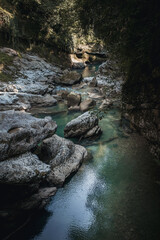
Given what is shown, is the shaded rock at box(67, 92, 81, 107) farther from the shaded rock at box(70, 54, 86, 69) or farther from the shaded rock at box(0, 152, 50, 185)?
the shaded rock at box(70, 54, 86, 69)

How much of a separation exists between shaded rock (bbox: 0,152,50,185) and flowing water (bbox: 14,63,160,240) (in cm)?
136

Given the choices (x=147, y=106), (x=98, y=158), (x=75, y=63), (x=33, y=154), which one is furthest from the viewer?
(x=75, y=63)

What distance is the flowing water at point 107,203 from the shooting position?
174 inches

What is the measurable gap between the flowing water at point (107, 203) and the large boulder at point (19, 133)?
6.74 ft

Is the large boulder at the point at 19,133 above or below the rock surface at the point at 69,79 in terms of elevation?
below

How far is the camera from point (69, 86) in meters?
18.7

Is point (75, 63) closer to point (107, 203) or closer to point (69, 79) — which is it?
point (69, 79)

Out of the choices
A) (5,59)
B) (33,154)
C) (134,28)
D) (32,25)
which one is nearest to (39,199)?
(33,154)

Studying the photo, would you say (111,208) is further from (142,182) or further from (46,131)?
(46,131)

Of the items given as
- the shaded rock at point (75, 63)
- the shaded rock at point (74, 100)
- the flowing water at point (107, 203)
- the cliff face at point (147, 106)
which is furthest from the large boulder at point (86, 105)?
Answer: the shaded rock at point (75, 63)

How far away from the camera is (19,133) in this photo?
506 centimetres

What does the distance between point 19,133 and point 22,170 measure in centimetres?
115

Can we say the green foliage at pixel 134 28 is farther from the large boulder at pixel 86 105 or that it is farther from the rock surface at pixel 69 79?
the rock surface at pixel 69 79

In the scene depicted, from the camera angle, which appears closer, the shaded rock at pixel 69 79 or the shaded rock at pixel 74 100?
the shaded rock at pixel 74 100
